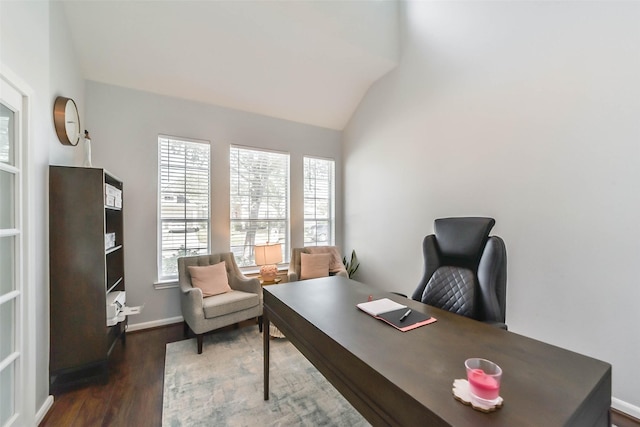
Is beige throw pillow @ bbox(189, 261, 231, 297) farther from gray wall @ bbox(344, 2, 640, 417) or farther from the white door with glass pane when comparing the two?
gray wall @ bbox(344, 2, 640, 417)

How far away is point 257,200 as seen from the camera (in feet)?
12.6

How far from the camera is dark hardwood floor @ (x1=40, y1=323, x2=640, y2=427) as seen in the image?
1.74 metres

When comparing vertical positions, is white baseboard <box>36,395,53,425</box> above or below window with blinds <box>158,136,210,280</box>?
below

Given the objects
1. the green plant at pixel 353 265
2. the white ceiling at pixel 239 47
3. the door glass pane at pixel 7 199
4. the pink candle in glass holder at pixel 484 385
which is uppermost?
the white ceiling at pixel 239 47

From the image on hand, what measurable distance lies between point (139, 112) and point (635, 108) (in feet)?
14.2

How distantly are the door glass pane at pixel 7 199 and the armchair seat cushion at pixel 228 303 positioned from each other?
1.53m

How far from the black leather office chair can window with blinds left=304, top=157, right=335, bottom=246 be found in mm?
2442

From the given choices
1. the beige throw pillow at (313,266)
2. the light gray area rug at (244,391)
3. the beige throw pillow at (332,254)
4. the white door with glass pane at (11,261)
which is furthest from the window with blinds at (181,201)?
the white door with glass pane at (11,261)

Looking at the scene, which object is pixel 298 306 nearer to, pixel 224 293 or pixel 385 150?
pixel 224 293

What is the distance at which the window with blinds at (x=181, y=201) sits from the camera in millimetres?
3242

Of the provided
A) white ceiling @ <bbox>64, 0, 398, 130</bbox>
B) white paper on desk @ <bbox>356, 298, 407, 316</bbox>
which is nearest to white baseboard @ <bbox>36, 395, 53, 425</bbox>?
white paper on desk @ <bbox>356, 298, 407, 316</bbox>

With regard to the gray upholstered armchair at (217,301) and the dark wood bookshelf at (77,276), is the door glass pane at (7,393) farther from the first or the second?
the gray upholstered armchair at (217,301)

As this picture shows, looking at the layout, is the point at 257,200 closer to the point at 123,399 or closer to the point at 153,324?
the point at 153,324

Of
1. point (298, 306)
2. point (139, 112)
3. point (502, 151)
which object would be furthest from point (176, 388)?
point (502, 151)
